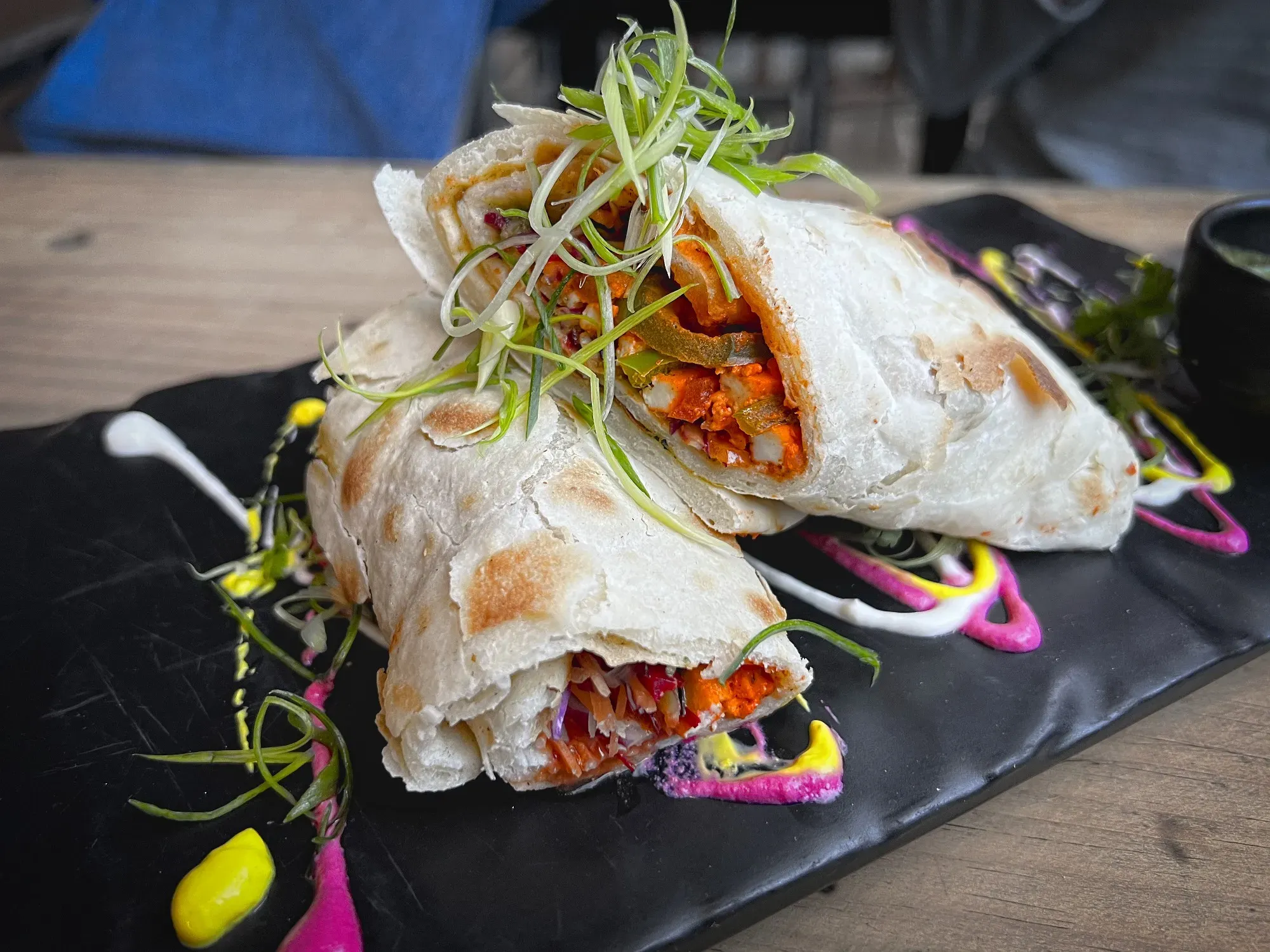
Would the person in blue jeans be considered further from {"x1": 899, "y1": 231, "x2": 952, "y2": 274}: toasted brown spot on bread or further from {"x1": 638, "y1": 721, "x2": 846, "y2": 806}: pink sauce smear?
{"x1": 638, "y1": 721, "x2": 846, "y2": 806}: pink sauce smear

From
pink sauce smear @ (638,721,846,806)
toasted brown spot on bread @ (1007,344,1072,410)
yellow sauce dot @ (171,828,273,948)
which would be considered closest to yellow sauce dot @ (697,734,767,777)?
pink sauce smear @ (638,721,846,806)

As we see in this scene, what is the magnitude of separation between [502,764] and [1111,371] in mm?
1861

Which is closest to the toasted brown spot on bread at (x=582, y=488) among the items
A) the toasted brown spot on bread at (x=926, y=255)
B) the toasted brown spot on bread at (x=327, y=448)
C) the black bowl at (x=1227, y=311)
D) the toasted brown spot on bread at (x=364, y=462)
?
the toasted brown spot on bread at (x=364, y=462)

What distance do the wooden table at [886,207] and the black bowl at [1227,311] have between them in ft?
2.27

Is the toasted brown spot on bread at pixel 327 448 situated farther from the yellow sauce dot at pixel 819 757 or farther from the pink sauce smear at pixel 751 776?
the yellow sauce dot at pixel 819 757

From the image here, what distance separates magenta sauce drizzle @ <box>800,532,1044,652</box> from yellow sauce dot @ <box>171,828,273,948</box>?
1.21m

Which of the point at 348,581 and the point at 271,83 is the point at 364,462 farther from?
the point at 271,83

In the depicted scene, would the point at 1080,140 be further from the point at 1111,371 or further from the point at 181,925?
the point at 181,925

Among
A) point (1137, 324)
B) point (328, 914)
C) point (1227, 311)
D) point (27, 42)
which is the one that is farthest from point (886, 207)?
point (27, 42)

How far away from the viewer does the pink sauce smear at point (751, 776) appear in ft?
4.83

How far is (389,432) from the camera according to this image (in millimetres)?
1778

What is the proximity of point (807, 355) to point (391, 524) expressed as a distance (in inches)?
31.5

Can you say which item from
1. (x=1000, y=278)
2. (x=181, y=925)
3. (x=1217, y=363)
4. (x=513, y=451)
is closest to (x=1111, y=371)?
(x=1217, y=363)

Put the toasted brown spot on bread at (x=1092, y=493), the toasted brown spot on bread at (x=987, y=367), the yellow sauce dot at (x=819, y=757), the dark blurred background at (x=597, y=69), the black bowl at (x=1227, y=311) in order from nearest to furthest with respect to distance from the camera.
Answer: the yellow sauce dot at (x=819, y=757) → the toasted brown spot on bread at (x=987, y=367) → the toasted brown spot on bread at (x=1092, y=493) → the black bowl at (x=1227, y=311) → the dark blurred background at (x=597, y=69)
